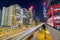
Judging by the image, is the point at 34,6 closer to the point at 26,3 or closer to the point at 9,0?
the point at 26,3

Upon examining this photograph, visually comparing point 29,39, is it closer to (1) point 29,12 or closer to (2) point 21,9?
(2) point 21,9

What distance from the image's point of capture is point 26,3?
2.07 meters

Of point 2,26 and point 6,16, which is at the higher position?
point 6,16

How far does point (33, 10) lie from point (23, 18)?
1.35ft

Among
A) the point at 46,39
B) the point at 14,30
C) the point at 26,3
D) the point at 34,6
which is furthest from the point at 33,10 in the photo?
the point at 46,39

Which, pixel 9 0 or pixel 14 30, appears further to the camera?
pixel 9 0

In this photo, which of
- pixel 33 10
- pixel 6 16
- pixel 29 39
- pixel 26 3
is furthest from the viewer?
pixel 33 10

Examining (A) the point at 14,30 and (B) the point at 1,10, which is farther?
(A) the point at 14,30

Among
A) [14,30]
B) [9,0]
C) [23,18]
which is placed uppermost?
[9,0]

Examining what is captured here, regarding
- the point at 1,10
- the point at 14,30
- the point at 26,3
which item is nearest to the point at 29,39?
the point at 1,10

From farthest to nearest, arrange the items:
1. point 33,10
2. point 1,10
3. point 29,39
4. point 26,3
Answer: point 33,10, point 26,3, point 1,10, point 29,39

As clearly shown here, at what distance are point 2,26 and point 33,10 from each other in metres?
1.01

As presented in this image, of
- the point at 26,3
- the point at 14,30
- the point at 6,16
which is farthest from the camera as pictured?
the point at 26,3

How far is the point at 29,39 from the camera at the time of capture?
11.2 inches
